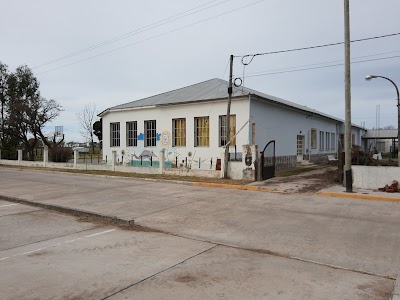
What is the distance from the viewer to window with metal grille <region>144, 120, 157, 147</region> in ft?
80.1

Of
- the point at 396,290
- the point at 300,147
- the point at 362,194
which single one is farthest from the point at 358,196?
the point at 300,147

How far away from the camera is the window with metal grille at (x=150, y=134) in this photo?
24411 mm

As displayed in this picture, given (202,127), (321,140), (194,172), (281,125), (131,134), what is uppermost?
(281,125)

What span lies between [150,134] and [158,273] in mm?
20372

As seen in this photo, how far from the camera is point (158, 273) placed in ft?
15.6

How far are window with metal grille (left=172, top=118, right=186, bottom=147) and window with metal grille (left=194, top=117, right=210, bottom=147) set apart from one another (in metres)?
1.02

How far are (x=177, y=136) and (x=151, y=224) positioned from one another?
1535 centimetres

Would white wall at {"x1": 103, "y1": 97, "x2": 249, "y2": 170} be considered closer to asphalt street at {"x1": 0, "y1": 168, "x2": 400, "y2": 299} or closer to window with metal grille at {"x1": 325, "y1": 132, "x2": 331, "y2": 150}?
asphalt street at {"x1": 0, "y1": 168, "x2": 400, "y2": 299}

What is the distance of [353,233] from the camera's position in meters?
6.99

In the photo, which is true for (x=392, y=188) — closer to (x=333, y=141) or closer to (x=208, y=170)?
(x=208, y=170)

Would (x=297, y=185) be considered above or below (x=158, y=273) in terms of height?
above

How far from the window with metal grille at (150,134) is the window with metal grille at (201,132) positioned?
375cm

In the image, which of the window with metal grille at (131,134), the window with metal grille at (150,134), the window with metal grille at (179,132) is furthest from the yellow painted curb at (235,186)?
the window with metal grille at (131,134)

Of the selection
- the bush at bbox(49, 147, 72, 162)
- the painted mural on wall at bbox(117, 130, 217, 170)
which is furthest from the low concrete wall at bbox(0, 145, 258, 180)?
the bush at bbox(49, 147, 72, 162)
